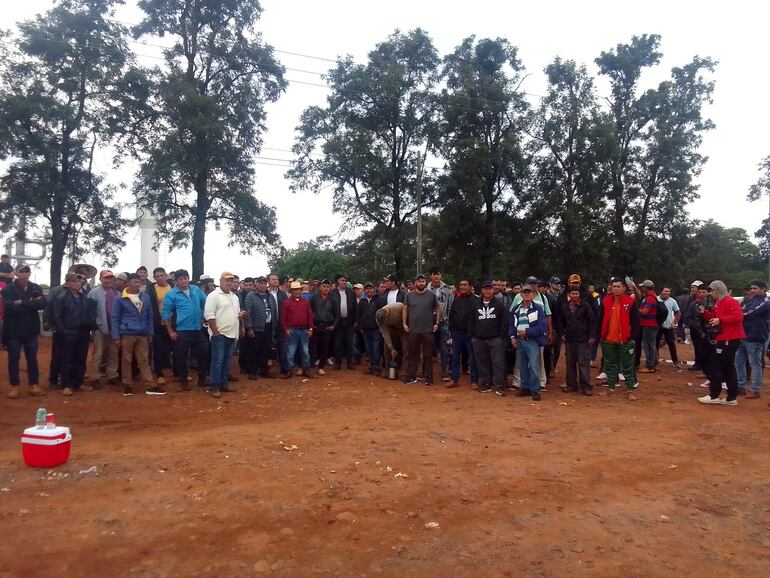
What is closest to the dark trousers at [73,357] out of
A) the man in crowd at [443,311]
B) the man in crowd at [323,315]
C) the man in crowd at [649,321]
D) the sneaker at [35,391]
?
the sneaker at [35,391]

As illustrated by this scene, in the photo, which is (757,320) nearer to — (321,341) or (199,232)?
(321,341)

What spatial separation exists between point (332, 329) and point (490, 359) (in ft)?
10.7

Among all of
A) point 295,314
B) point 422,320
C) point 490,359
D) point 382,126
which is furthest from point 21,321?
point 382,126

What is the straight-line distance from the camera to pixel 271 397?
27.8ft

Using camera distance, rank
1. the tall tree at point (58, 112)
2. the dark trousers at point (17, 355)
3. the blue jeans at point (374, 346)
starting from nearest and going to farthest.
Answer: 1. the dark trousers at point (17, 355)
2. the blue jeans at point (374, 346)
3. the tall tree at point (58, 112)

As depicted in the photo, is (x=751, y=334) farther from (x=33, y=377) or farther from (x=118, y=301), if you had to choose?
(x=33, y=377)

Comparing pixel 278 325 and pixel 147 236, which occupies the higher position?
pixel 147 236

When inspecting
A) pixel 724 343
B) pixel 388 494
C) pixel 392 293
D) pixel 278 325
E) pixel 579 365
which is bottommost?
pixel 388 494

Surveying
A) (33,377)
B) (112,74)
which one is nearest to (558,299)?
(33,377)

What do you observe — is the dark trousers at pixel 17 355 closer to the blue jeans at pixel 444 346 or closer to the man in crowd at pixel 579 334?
the blue jeans at pixel 444 346

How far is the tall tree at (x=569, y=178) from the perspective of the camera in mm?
22000

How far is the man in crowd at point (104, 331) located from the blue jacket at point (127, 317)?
8.4 inches

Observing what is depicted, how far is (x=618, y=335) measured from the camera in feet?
28.8

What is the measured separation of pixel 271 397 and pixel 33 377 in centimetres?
359
